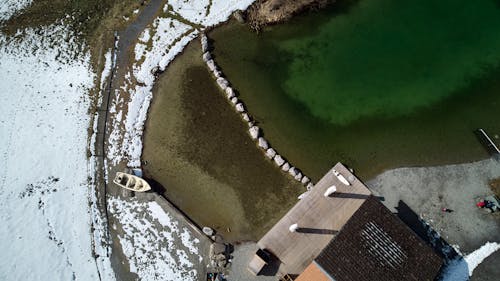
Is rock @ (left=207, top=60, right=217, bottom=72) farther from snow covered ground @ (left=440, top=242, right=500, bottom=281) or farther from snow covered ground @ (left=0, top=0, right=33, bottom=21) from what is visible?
snow covered ground @ (left=440, top=242, right=500, bottom=281)

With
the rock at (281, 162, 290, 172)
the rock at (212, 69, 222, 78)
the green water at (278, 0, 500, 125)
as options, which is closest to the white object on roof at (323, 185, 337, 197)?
the rock at (281, 162, 290, 172)

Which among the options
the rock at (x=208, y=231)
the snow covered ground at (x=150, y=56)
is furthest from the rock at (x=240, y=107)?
the rock at (x=208, y=231)

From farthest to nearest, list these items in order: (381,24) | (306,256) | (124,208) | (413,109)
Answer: (381,24), (413,109), (124,208), (306,256)

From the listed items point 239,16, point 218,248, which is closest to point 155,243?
point 218,248

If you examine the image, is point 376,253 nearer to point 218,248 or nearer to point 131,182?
point 218,248

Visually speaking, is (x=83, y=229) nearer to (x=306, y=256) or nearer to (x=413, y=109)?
(x=306, y=256)

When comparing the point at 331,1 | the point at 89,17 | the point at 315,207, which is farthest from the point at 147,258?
the point at 331,1

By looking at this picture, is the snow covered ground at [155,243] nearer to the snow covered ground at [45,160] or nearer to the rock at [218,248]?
the rock at [218,248]
